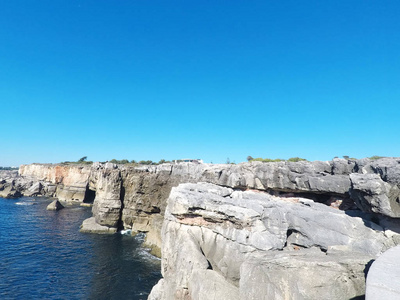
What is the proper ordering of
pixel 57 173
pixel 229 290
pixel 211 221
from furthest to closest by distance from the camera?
pixel 57 173
pixel 211 221
pixel 229 290

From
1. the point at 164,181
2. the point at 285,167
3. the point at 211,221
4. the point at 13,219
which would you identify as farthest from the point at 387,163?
the point at 13,219

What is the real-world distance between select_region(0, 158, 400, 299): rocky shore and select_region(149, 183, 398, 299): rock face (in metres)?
0.06

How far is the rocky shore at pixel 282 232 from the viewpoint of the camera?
1045 centimetres

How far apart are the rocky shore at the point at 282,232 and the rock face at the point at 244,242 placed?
0.06m

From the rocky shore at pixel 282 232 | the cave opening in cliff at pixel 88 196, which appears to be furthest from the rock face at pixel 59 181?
the rocky shore at pixel 282 232

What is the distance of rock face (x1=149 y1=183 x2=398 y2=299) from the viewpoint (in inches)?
462

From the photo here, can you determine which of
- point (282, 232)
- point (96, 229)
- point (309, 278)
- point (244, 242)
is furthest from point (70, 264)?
point (309, 278)

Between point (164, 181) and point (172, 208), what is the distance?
2305 centimetres

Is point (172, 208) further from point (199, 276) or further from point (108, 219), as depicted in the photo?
point (108, 219)

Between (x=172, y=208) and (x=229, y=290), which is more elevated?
(x=172, y=208)

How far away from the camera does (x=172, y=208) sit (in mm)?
19750

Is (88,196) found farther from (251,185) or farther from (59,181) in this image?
(251,185)

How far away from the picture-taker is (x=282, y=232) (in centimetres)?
→ 1672

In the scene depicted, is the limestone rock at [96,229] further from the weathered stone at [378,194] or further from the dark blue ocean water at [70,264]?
the weathered stone at [378,194]
